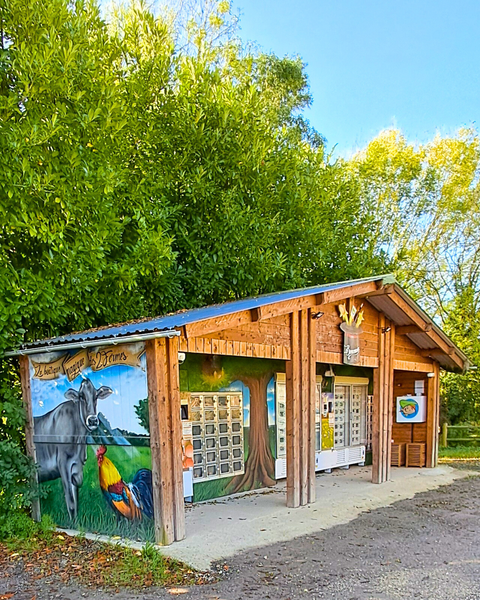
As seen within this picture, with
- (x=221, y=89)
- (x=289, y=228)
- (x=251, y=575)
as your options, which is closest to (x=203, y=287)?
(x=289, y=228)

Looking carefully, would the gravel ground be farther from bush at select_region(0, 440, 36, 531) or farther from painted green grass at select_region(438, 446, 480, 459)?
painted green grass at select_region(438, 446, 480, 459)

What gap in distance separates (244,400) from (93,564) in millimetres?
4397

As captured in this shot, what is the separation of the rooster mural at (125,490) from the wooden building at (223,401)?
0.6 inches

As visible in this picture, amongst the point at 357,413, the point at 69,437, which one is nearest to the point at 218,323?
the point at 69,437

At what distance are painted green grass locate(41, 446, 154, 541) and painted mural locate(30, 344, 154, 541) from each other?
0.01 meters

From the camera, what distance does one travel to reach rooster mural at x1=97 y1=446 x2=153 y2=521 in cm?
572

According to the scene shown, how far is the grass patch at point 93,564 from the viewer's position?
16.3 feet

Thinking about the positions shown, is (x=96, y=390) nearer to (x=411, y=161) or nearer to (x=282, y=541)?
(x=282, y=541)

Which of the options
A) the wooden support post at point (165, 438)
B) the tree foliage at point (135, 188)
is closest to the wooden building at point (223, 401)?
the wooden support post at point (165, 438)

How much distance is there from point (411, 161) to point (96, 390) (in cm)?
1716

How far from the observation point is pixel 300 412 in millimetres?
7934

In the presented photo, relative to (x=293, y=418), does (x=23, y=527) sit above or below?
below

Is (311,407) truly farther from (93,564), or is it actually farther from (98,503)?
(93,564)

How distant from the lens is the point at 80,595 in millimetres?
4676
